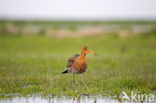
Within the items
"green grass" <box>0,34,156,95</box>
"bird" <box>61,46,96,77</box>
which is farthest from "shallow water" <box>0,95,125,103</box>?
"bird" <box>61,46,96,77</box>

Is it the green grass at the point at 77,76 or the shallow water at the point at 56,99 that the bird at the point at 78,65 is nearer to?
the green grass at the point at 77,76

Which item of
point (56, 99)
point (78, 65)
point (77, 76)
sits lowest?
point (56, 99)

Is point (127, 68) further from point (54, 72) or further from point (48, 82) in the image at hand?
point (48, 82)

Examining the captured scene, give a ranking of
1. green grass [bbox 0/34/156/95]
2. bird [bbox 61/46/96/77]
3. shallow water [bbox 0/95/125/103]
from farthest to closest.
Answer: bird [bbox 61/46/96/77] → green grass [bbox 0/34/156/95] → shallow water [bbox 0/95/125/103]

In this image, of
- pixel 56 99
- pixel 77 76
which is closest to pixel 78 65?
pixel 77 76

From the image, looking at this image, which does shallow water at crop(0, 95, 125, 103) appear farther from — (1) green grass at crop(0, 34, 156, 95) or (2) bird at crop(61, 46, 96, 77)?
(2) bird at crop(61, 46, 96, 77)

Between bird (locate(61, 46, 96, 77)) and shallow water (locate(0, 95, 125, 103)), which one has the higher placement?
bird (locate(61, 46, 96, 77))

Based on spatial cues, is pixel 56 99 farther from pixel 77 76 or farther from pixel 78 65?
pixel 77 76

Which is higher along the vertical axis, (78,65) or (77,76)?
(78,65)

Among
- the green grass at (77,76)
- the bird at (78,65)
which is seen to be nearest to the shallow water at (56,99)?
the green grass at (77,76)

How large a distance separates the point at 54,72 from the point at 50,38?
1361cm

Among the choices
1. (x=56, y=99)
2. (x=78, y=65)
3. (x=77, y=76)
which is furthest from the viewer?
(x=77, y=76)

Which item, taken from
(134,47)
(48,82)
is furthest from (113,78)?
(134,47)

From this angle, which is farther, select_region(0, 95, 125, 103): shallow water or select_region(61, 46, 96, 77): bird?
select_region(61, 46, 96, 77): bird
